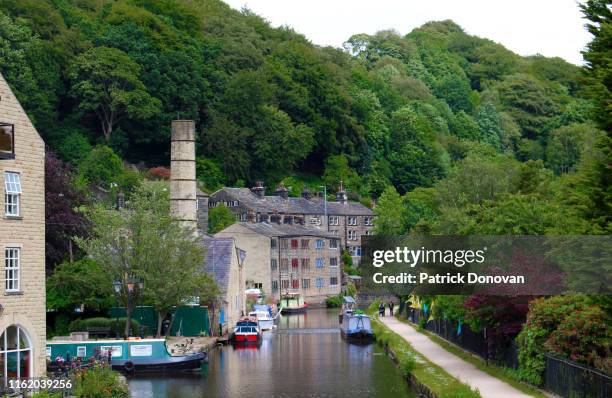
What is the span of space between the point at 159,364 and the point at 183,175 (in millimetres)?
25150

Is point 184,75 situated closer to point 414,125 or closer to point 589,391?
point 414,125

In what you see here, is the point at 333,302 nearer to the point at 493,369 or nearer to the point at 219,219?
the point at 219,219

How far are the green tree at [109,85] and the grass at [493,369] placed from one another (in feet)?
198

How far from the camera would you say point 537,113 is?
585ft

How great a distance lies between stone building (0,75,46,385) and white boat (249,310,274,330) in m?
40.4

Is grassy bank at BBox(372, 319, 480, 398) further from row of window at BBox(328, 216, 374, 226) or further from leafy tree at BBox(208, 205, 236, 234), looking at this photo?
row of window at BBox(328, 216, 374, 226)

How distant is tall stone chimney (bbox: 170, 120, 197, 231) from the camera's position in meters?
70.8

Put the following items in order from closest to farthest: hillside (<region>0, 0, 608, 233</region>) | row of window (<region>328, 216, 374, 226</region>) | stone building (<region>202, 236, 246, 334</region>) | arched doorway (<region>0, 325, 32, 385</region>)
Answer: arched doorway (<region>0, 325, 32, 385</region>) < stone building (<region>202, 236, 246, 334</region>) < hillside (<region>0, 0, 608, 233</region>) < row of window (<region>328, 216, 374, 226</region>)

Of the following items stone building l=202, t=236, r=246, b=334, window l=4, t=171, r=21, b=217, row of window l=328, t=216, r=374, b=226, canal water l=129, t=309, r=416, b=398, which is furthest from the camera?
row of window l=328, t=216, r=374, b=226

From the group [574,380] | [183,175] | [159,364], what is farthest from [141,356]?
[183,175]

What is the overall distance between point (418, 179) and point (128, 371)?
3780 inches

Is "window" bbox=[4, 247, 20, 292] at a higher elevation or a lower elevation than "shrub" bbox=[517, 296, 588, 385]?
higher

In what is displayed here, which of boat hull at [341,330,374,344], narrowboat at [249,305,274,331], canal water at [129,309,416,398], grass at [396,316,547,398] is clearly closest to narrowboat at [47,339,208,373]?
canal water at [129,309,416,398]

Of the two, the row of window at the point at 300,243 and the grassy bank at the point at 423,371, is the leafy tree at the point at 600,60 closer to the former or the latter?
the grassy bank at the point at 423,371
